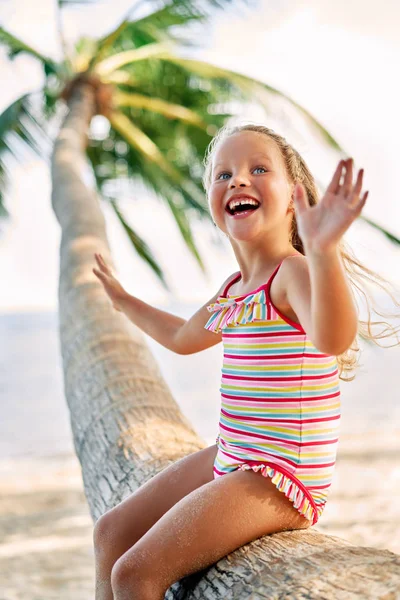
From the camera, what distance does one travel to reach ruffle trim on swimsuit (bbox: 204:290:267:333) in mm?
1780

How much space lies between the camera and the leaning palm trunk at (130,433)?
4.32 ft

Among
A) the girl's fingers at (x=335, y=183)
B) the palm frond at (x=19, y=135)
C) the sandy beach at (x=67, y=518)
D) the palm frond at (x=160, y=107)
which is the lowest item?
the sandy beach at (x=67, y=518)

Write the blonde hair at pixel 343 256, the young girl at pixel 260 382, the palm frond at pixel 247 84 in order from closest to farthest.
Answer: the young girl at pixel 260 382
the blonde hair at pixel 343 256
the palm frond at pixel 247 84

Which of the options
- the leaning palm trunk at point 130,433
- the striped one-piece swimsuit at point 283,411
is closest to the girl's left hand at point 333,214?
the striped one-piece swimsuit at point 283,411

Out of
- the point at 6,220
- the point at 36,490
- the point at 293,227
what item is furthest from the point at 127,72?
the point at 293,227

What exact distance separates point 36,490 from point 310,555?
7756mm

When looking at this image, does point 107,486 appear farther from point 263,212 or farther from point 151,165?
point 151,165

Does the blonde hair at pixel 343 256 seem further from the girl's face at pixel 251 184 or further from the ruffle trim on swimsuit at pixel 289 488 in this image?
the ruffle trim on swimsuit at pixel 289 488

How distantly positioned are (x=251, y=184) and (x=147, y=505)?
2.96ft

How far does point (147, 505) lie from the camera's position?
6.06 ft

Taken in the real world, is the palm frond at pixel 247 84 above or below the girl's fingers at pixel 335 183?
above

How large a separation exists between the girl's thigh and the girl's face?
2.07 feet

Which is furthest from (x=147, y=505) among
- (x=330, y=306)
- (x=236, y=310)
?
(x=330, y=306)

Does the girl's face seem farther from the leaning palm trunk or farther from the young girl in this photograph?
the leaning palm trunk
